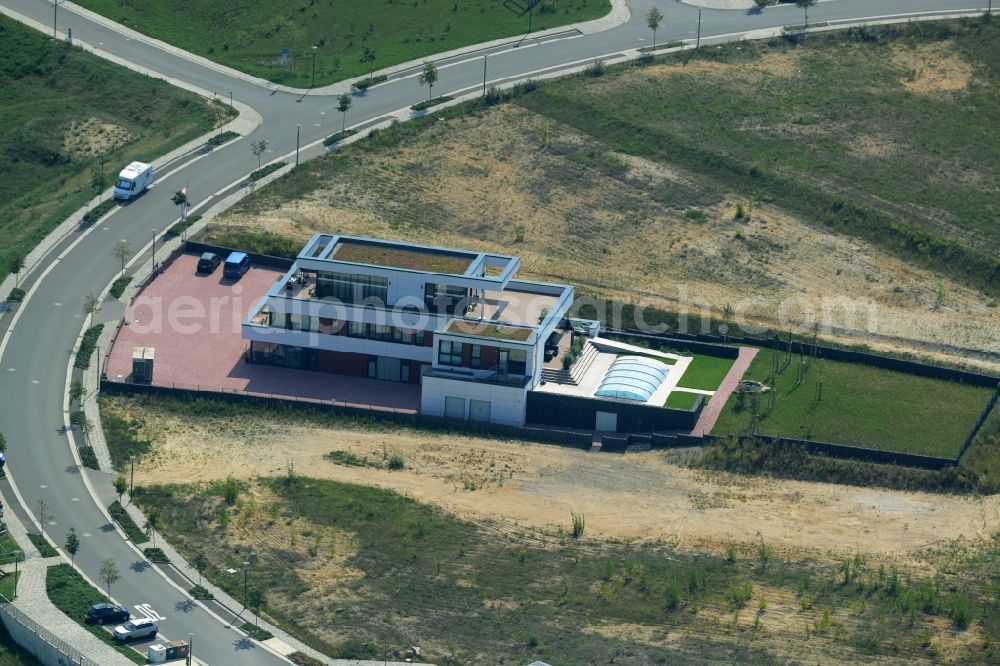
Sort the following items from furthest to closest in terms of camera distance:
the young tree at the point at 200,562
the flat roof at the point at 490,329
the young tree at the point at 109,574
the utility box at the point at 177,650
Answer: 1. the flat roof at the point at 490,329
2. the young tree at the point at 200,562
3. the young tree at the point at 109,574
4. the utility box at the point at 177,650

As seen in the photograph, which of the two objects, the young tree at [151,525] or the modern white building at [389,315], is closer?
the young tree at [151,525]

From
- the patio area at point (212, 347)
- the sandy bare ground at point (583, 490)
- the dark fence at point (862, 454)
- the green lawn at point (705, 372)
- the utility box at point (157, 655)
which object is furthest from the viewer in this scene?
Answer: the green lawn at point (705, 372)

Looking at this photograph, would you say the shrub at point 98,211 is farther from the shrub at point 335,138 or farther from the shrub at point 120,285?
the shrub at point 335,138

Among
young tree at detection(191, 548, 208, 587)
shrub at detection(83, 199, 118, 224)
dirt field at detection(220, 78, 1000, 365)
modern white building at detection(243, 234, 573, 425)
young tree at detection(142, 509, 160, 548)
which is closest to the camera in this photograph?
young tree at detection(191, 548, 208, 587)

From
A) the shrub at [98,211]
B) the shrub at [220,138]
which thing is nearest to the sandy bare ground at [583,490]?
the shrub at [98,211]

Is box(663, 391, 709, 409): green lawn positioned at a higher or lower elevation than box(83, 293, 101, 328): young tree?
lower

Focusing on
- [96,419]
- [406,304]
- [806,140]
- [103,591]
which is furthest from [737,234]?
[103,591]

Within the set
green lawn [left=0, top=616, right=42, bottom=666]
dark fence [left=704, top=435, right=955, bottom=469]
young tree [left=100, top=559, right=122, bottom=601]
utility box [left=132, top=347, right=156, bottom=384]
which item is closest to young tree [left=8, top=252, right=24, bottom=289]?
utility box [left=132, top=347, right=156, bottom=384]

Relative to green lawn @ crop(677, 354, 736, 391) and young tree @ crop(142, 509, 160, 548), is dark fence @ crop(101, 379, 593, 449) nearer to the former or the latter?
green lawn @ crop(677, 354, 736, 391)

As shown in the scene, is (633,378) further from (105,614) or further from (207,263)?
(105,614)
